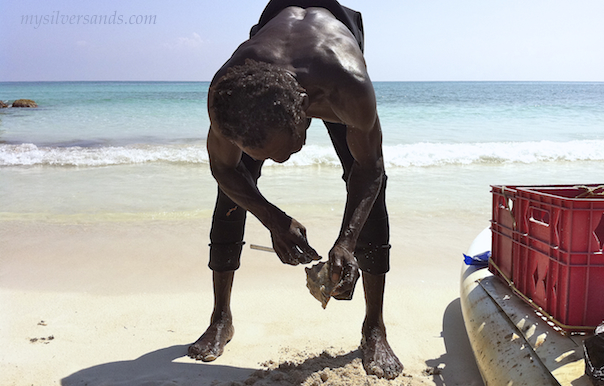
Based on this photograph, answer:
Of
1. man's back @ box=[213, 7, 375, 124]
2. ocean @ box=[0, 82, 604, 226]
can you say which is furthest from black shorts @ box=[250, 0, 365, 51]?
ocean @ box=[0, 82, 604, 226]

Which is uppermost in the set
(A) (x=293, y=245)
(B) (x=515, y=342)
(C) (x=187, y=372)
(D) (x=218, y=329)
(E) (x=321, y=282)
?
(A) (x=293, y=245)

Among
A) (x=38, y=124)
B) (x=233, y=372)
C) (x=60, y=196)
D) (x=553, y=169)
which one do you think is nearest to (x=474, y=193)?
(x=553, y=169)

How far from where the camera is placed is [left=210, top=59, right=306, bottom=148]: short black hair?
1.54 metres

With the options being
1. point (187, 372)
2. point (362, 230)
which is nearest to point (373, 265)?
point (362, 230)

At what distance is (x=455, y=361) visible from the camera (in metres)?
2.37

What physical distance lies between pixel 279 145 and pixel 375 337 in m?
1.23

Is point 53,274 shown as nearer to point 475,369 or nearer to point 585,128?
point 475,369

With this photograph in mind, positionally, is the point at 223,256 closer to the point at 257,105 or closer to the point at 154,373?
the point at 154,373

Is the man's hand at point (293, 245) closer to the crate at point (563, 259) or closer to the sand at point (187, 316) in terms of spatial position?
the sand at point (187, 316)

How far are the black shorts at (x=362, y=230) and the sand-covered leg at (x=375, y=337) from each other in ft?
0.23

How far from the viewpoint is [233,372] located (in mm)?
Answer: 2287

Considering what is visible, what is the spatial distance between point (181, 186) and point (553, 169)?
579 centimetres

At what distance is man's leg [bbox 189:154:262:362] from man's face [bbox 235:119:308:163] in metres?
0.78

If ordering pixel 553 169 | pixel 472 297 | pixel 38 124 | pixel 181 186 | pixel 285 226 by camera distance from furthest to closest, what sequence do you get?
1. pixel 38 124
2. pixel 553 169
3. pixel 181 186
4. pixel 472 297
5. pixel 285 226
